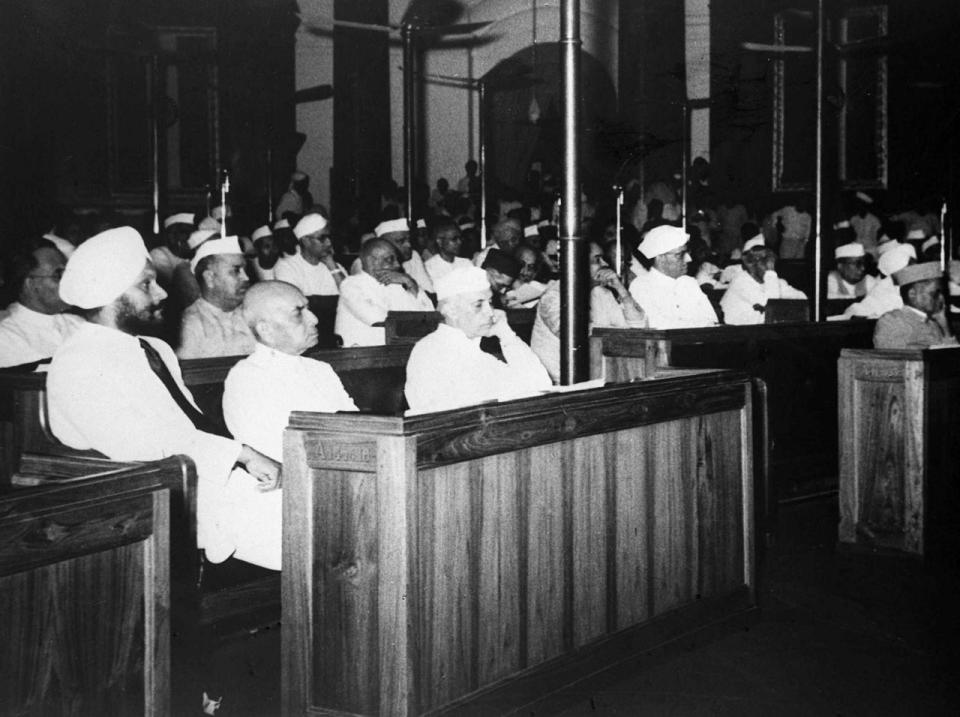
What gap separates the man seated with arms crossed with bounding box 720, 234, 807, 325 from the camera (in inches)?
398

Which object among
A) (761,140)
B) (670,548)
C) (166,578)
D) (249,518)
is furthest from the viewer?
(761,140)

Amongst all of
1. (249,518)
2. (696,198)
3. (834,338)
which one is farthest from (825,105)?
(249,518)

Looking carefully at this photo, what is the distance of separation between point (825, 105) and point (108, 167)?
8596 millimetres

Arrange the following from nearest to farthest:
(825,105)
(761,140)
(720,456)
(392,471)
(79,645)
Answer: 1. (79,645)
2. (392,471)
3. (720,456)
4. (825,105)
5. (761,140)

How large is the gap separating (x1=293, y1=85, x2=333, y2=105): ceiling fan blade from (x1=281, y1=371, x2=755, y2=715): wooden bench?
39.8 ft

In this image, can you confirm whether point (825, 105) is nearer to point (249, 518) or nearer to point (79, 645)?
point (249, 518)

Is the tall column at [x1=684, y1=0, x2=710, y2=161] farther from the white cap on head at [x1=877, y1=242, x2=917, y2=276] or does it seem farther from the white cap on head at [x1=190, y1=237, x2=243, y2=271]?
the white cap on head at [x1=190, y1=237, x2=243, y2=271]

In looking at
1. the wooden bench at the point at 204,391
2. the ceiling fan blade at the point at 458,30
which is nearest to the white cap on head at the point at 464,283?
the wooden bench at the point at 204,391

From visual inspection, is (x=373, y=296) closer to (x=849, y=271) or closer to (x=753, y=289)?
(x=753, y=289)

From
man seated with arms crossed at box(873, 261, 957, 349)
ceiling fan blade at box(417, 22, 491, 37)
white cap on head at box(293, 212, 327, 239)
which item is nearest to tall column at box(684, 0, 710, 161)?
ceiling fan blade at box(417, 22, 491, 37)

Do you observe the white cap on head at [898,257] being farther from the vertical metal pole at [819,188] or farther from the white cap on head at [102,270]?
the white cap on head at [102,270]

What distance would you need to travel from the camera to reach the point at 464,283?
5.13m

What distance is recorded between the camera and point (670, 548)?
4.53 meters

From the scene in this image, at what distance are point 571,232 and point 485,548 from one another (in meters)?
2.10
